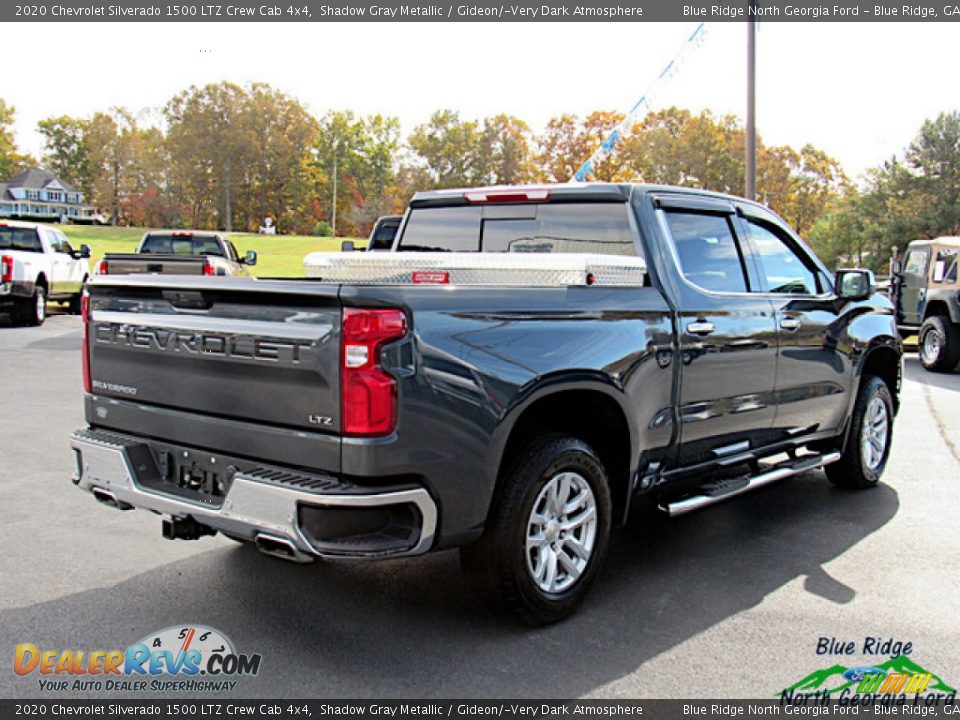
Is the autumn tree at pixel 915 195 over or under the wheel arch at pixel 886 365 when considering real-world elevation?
over

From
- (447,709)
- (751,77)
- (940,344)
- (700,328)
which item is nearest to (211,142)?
(751,77)

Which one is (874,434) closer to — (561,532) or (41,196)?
(561,532)

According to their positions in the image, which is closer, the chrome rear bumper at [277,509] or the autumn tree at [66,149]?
the chrome rear bumper at [277,509]

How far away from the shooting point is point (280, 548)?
11.1ft

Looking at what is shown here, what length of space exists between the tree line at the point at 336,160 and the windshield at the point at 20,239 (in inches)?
1829

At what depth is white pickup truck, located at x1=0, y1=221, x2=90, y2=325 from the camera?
1722 cm

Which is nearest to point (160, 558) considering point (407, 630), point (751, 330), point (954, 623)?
point (407, 630)

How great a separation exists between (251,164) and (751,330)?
99580 millimetres

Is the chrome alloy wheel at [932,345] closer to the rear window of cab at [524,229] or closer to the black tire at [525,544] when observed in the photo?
the rear window of cab at [524,229]

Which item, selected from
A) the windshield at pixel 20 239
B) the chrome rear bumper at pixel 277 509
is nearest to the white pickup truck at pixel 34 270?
the windshield at pixel 20 239

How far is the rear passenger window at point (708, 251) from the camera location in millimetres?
4949

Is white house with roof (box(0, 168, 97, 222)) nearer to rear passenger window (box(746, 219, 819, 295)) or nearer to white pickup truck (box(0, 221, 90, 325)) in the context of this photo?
white pickup truck (box(0, 221, 90, 325))

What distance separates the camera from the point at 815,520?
5.80 m

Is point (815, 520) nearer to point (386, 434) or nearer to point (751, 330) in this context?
point (751, 330)
